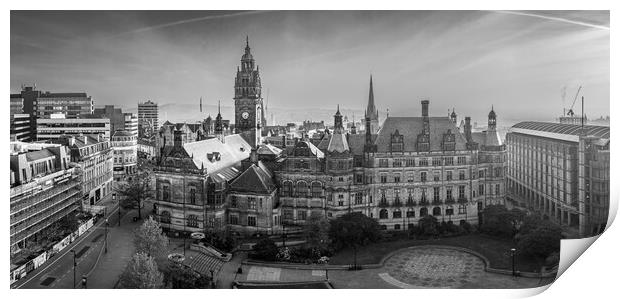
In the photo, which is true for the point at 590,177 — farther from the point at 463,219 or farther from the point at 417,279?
the point at 417,279

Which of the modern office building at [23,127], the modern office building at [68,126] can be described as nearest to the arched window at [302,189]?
the modern office building at [23,127]

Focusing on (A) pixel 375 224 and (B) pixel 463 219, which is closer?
(A) pixel 375 224

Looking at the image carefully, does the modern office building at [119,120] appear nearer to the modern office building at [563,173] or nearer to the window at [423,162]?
the window at [423,162]

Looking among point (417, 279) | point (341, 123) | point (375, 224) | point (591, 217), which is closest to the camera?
point (417, 279)

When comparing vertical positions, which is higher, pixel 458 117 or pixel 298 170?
pixel 458 117

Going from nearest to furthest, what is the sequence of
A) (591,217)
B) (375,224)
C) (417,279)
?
(417,279), (591,217), (375,224)

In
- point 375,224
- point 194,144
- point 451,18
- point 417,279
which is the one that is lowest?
point 417,279

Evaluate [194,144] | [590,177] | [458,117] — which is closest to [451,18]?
[458,117]
